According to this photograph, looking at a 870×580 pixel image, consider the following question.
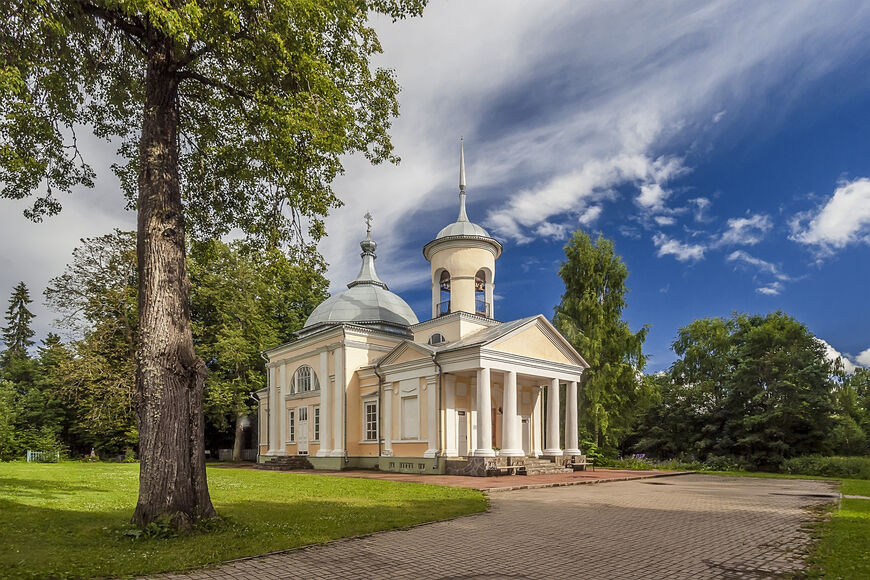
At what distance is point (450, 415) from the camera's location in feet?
70.2

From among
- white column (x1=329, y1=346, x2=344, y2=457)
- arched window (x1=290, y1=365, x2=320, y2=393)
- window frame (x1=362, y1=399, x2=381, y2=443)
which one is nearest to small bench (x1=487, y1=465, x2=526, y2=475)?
window frame (x1=362, y1=399, x2=381, y2=443)

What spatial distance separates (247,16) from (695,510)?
11.4 metres

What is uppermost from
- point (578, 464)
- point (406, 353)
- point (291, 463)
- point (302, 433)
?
point (406, 353)

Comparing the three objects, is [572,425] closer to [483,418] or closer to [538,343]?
[538,343]

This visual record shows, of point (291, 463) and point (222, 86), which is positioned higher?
point (222, 86)

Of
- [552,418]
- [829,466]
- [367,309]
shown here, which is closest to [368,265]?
[367,309]

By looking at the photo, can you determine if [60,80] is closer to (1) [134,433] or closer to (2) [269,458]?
(2) [269,458]

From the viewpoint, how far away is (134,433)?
102 ft

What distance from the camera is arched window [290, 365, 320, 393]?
26909 millimetres

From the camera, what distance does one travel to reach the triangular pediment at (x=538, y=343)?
2117 centimetres

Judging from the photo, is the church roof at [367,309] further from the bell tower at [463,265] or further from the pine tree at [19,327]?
the pine tree at [19,327]

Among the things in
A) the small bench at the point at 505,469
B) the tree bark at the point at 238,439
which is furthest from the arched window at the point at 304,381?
the small bench at the point at 505,469

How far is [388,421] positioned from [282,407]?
26.7 ft

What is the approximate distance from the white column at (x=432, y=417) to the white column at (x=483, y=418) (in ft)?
5.73
